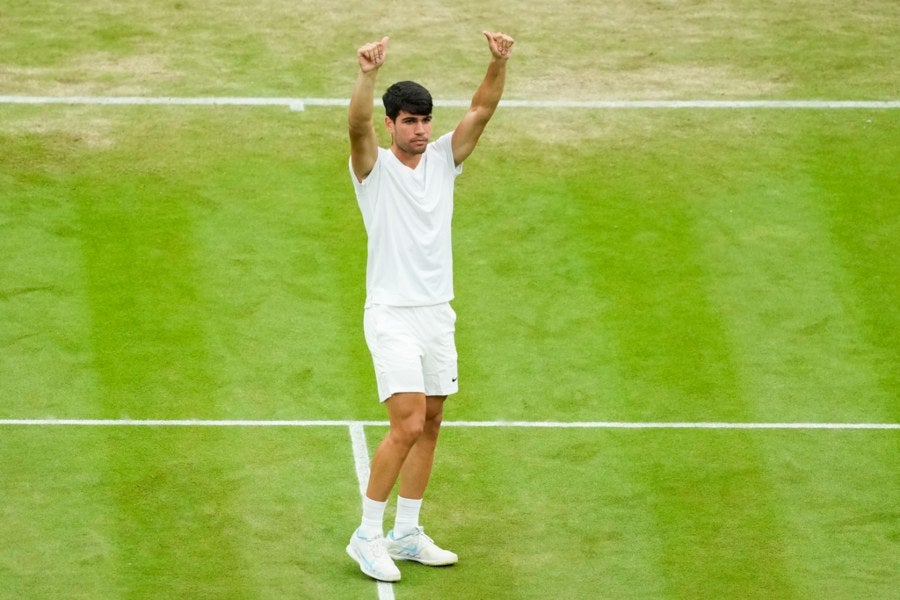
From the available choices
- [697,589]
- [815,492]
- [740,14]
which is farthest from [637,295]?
[740,14]

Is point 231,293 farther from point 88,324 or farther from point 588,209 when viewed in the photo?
point 588,209

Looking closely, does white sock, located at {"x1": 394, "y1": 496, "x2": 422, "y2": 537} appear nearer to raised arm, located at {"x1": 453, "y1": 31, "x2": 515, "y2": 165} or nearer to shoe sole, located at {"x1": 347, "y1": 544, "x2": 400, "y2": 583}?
shoe sole, located at {"x1": 347, "y1": 544, "x2": 400, "y2": 583}

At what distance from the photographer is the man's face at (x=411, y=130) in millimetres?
9266

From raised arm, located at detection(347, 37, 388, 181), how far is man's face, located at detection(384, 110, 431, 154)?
6.4 inches

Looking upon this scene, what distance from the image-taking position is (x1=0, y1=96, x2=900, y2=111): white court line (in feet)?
50.5

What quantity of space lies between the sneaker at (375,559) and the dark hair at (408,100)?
7.45 ft

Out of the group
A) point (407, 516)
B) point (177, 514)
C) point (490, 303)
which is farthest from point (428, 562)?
point (490, 303)

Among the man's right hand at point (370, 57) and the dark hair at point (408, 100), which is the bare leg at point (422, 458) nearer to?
the dark hair at point (408, 100)

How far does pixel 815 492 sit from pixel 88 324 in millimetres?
5214

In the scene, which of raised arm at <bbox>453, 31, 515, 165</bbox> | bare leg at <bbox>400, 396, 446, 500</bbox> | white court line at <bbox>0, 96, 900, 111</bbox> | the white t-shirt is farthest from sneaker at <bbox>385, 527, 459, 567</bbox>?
white court line at <bbox>0, 96, 900, 111</bbox>

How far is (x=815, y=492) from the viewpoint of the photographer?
10.7 meters

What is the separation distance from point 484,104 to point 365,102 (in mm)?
850

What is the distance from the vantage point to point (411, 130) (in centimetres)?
930

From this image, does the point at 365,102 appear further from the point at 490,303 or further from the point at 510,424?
the point at 490,303
